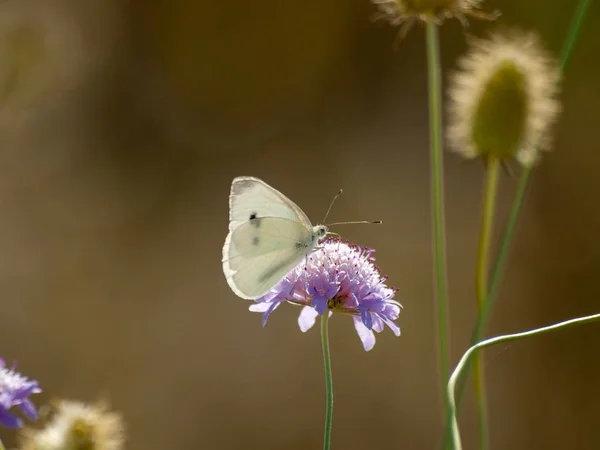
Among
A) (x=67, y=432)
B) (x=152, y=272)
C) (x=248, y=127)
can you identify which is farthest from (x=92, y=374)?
(x=67, y=432)

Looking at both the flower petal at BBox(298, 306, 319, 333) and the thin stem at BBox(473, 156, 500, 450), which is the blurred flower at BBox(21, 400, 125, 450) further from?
the thin stem at BBox(473, 156, 500, 450)

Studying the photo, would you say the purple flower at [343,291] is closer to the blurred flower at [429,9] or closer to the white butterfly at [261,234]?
the white butterfly at [261,234]

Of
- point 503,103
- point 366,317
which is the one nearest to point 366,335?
point 366,317

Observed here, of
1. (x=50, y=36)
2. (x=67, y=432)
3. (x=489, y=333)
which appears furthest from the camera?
(x=50, y=36)

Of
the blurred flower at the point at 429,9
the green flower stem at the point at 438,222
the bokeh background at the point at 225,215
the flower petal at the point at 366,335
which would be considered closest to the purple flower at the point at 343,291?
the flower petal at the point at 366,335

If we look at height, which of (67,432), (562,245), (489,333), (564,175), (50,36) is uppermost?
(50,36)

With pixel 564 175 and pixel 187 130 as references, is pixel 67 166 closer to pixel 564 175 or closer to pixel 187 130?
pixel 187 130

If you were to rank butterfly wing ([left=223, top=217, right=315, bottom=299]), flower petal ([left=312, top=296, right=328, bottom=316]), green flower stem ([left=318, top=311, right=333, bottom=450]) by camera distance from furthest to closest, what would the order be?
butterfly wing ([left=223, top=217, right=315, bottom=299]), flower petal ([left=312, top=296, right=328, bottom=316]), green flower stem ([left=318, top=311, right=333, bottom=450])

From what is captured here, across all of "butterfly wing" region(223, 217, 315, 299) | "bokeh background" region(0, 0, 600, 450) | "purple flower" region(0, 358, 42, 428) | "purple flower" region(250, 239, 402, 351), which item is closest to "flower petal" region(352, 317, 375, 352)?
"purple flower" region(250, 239, 402, 351)
